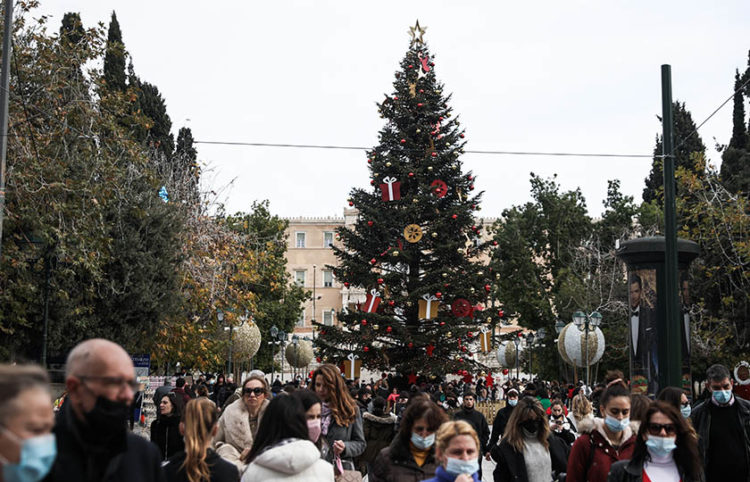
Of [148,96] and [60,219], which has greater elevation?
[148,96]

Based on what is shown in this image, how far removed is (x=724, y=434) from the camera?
9.14 metres

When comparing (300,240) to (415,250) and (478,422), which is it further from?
(478,422)

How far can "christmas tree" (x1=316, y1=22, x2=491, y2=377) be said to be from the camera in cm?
3250

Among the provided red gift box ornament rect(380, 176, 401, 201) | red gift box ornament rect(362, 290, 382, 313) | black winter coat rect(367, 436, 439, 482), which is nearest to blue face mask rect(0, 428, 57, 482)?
black winter coat rect(367, 436, 439, 482)

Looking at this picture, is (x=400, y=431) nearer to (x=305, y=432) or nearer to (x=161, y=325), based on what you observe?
(x=305, y=432)

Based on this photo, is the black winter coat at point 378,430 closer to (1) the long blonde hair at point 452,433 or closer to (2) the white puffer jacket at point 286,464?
(2) the white puffer jacket at point 286,464

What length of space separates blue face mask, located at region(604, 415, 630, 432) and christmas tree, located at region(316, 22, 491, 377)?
24429 mm

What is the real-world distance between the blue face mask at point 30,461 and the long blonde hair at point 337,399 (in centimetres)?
564

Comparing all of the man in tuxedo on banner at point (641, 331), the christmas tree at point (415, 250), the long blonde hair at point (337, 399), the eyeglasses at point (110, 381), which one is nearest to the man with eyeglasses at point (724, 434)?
the long blonde hair at point (337, 399)

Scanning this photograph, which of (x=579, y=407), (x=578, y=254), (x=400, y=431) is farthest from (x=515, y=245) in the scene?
(x=400, y=431)

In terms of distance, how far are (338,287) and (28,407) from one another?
319 feet

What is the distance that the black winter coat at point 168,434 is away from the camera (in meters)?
10.2

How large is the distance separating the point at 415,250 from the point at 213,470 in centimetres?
2853

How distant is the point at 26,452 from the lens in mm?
2701
